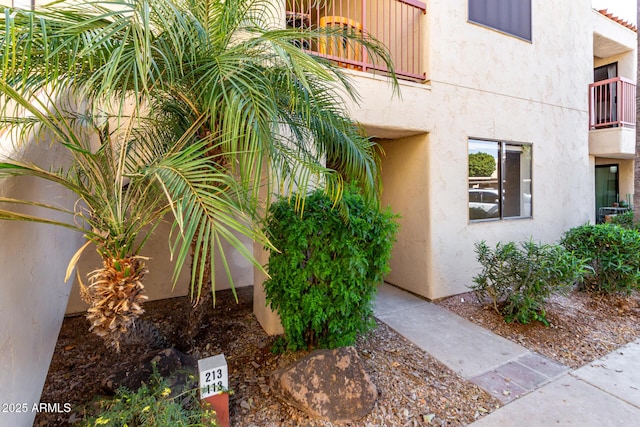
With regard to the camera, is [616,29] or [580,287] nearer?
[580,287]

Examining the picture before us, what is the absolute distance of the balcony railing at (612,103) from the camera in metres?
7.08

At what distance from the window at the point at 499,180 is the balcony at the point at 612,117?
130 inches

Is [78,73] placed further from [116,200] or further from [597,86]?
[597,86]

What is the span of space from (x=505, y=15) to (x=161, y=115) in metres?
6.23

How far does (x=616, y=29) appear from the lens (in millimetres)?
8234

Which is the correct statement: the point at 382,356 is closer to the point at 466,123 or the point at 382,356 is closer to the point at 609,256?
the point at 609,256

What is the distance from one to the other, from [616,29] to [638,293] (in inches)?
314

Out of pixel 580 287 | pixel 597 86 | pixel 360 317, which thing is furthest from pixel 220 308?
pixel 597 86

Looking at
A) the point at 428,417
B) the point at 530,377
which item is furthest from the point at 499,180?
the point at 428,417

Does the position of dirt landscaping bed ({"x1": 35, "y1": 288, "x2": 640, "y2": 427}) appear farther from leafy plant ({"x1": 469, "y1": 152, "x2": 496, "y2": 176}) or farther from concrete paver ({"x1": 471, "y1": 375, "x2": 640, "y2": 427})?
leafy plant ({"x1": 469, "y1": 152, "x2": 496, "y2": 176})

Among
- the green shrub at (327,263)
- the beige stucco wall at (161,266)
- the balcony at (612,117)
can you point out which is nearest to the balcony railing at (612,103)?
the balcony at (612,117)

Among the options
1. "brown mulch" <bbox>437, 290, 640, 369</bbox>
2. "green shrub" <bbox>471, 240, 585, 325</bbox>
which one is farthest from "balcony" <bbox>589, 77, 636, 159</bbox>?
"green shrub" <bbox>471, 240, 585, 325</bbox>

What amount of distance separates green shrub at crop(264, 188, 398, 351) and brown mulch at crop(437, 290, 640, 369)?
7.16 ft

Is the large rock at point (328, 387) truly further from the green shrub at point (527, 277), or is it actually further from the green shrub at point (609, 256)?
the green shrub at point (609, 256)
